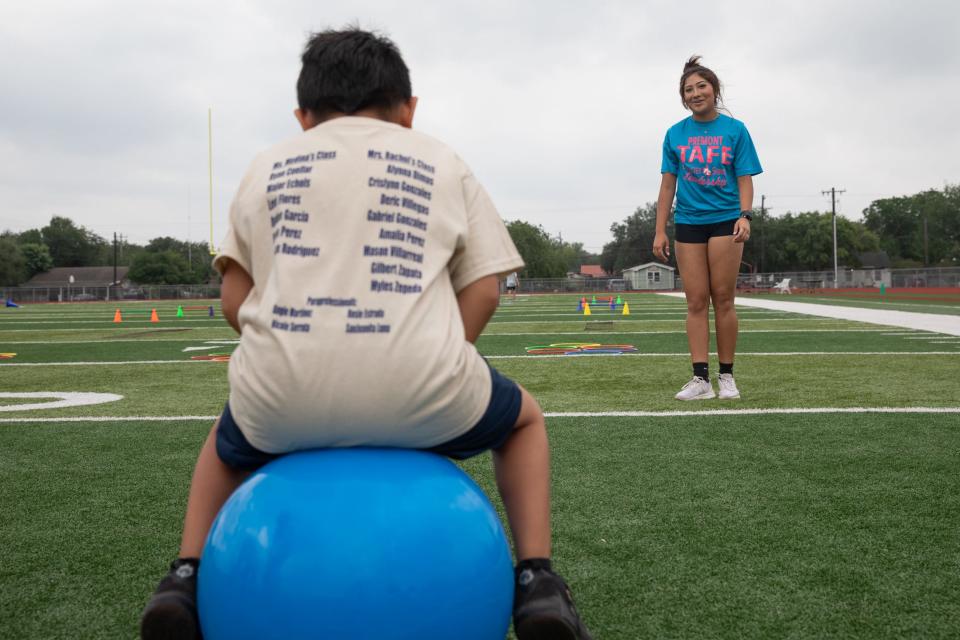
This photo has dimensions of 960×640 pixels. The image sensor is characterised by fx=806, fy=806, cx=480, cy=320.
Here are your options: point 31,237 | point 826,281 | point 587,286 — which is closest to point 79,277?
point 31,237

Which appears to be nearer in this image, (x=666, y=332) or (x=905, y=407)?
(x=905, y=407)

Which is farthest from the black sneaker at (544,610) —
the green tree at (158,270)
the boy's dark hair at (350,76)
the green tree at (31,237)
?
the green tree at (31,237)

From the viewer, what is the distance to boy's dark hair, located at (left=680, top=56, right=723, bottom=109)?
18.2 feet

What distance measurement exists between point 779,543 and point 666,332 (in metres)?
10.3

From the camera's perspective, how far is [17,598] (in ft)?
7.66

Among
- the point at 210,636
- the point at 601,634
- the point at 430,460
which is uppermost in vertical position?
the point at 430,460

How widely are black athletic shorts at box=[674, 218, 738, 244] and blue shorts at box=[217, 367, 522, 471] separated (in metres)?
4.03

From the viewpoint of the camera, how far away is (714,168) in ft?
18.4

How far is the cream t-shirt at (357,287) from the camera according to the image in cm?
163

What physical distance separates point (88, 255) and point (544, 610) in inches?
5373

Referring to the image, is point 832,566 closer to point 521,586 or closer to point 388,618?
point 521,586

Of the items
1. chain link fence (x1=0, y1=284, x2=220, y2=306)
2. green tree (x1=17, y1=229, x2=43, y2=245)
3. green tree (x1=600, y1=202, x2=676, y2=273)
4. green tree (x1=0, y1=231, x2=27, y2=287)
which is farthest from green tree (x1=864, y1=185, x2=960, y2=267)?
green tree (x1=17, y1=229, x2=43, y2=245)

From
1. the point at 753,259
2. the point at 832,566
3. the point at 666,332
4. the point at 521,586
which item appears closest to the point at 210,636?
the point at 521,586

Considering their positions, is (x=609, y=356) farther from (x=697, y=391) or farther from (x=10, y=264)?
(x=10, y=264)
